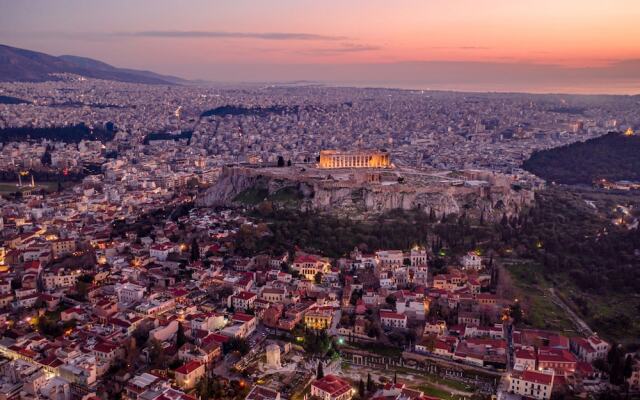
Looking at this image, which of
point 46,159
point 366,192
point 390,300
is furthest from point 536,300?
point 46,159

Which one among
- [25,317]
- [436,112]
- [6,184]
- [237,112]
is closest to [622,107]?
[436,112]

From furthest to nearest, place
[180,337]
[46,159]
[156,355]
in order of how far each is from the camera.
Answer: [46,159], [180,337], [156,355]

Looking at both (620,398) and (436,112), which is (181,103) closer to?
(436,112)

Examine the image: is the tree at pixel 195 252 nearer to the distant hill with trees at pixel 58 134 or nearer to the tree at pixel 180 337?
the tree at pixel 180 337

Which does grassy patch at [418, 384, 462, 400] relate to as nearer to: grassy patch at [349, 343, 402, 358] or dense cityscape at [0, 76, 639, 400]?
dense cityscape at [0, 76, 639, 400]

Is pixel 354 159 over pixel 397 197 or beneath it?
over

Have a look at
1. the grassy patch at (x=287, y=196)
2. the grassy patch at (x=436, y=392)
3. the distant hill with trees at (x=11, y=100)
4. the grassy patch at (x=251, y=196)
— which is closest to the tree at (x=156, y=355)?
the grassy patch at (x=436, y=392)

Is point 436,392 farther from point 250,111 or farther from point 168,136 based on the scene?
point 250,111
